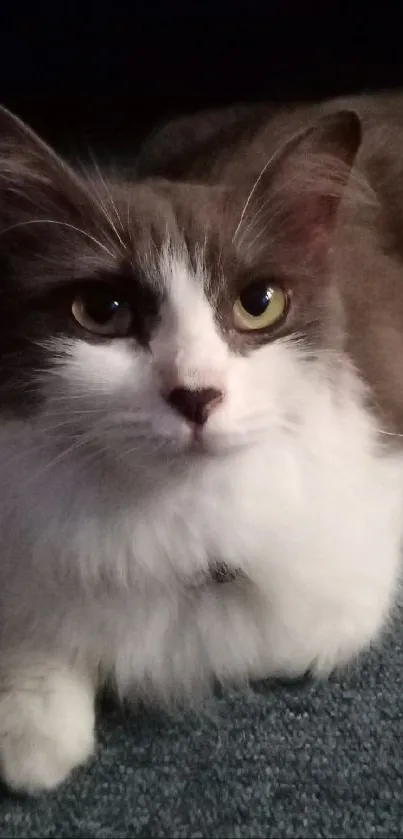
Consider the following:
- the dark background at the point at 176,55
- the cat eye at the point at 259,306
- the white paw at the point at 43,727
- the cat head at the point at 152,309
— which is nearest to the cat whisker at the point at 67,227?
the cat head at the point at 152,309

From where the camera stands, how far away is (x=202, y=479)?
85 centimetres

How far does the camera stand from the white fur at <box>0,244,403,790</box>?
2.61 ft

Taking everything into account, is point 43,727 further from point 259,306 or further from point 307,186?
point 307,186

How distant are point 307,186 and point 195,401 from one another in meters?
0.30

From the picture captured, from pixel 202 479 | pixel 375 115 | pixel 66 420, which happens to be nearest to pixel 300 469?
pixel 202 479

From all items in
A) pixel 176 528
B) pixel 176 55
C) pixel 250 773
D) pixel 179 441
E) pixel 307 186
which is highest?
pixel 176 55

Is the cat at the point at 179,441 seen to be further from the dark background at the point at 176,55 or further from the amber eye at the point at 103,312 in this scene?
the dark background at the point at 176,55

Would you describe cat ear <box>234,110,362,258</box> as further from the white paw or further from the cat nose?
the white paw

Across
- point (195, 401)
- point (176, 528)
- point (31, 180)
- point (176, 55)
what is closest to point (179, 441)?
point (195, 401)

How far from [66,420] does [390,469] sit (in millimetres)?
423

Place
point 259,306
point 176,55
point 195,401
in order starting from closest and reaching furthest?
point 195,401, point 259,306, point 176,55

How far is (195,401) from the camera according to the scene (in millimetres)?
744

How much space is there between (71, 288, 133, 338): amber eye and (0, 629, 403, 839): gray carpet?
1.48ft

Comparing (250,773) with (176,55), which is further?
(176,55)
